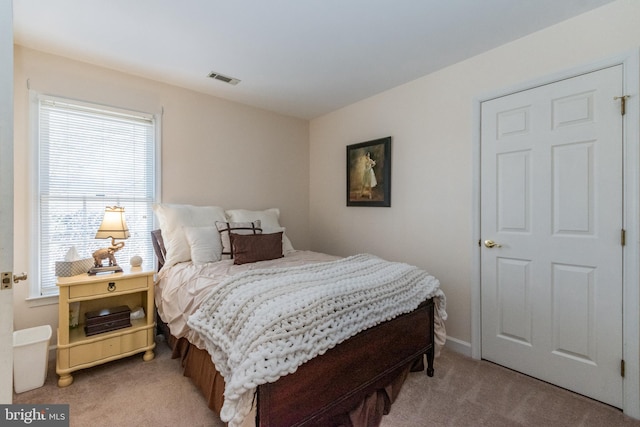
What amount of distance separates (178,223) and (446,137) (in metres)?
2.54

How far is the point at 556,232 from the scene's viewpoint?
203 cm

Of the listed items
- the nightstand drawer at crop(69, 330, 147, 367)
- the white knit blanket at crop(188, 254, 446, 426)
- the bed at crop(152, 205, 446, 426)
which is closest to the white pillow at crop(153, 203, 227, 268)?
the bed at crop(152, 205, 446, 426)

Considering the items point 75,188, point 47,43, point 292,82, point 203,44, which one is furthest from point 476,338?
point 47,43

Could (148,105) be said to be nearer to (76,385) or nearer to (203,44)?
(203,44)

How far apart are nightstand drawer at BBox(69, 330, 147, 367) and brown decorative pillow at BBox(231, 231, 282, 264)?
94cm

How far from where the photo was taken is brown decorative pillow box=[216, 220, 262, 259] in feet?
8.52

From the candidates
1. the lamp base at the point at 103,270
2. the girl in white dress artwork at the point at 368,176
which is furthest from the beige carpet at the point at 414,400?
the girl in white dress artwork at the point at 368,176

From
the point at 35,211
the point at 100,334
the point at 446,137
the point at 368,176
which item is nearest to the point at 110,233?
the point at 35,211

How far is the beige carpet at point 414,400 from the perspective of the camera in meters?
1.66

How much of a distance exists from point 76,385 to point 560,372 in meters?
3.35

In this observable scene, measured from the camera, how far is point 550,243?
2053mm

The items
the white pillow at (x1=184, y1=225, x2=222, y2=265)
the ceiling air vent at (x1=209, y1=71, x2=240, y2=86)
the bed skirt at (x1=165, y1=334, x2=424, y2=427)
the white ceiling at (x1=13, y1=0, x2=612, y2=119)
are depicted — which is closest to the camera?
the bed skirt at (x1=165, y1=334, x2=424, y2=427)

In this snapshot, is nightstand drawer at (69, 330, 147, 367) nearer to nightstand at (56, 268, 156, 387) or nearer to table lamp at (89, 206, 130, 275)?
nightstand at (56, 268, 156, 387)

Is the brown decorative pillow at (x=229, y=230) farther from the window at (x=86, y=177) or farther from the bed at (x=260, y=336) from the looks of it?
the window at (x=86, y=177)
